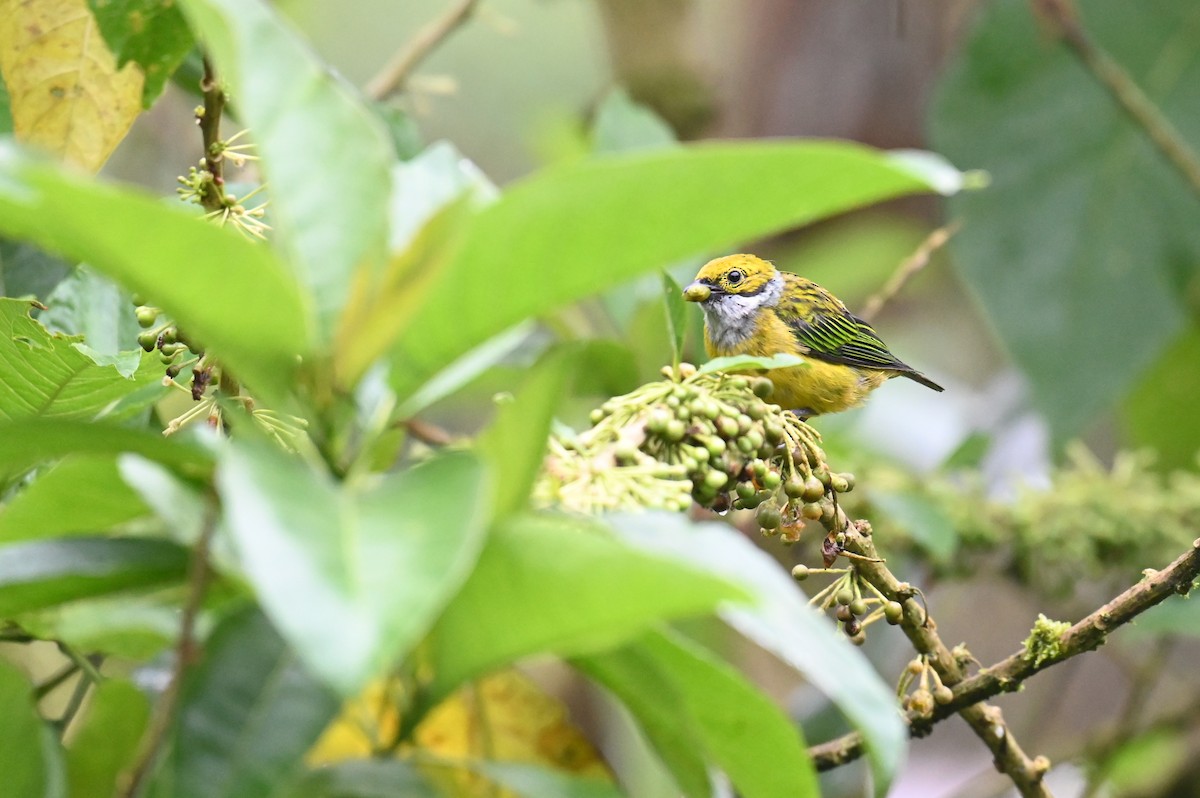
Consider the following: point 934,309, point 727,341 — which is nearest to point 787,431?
point 727,341

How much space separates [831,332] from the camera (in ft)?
8.40

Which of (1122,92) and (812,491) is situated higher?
(1122,92)

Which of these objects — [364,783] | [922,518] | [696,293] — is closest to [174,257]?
[364,783]

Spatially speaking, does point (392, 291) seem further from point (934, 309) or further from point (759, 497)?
point (934, 309)

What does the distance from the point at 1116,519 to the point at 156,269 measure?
252 centimetres

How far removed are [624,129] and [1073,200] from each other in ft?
5.35

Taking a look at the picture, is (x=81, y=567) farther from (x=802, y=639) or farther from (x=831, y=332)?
(x=831, y=332)

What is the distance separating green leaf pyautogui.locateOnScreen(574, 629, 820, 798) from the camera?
87 centimetres

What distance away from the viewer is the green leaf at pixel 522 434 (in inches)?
33.1

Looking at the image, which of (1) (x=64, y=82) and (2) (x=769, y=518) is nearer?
(2) (x=769, y=518)

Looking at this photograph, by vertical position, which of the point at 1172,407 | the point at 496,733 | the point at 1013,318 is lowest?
the point at 1172,407

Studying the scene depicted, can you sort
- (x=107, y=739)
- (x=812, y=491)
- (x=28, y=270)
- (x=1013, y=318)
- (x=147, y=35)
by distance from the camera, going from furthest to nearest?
(x=1013, y=318) < (x=28, y=270) < (x=147, y=35) < (x=812, y=491) < (x=107, y=739)

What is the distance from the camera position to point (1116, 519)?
2.77 metres

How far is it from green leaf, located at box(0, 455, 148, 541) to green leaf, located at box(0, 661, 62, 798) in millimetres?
136
